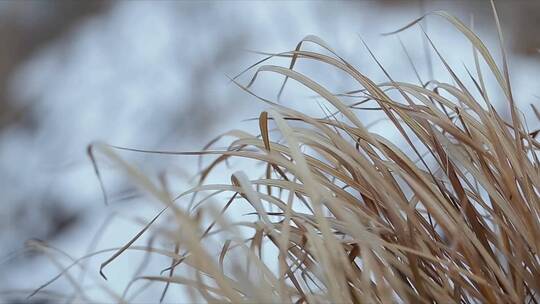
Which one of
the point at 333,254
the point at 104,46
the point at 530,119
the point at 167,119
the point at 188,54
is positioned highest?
the point at 104,46

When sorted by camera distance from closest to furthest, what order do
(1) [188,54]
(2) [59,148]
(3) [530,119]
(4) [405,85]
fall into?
(4) [405,85] → (3) [530,119] → (2) [59,148] → (1) [188,54]

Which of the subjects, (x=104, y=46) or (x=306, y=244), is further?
(x=104, y=46)

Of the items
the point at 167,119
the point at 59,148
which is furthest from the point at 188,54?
the point at 59,148

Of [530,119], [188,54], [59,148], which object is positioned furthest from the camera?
[188,54]

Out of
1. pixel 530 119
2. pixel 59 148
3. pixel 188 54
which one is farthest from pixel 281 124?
pixel 188 54

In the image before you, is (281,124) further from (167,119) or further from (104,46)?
(104,46)

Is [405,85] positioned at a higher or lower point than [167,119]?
lower
